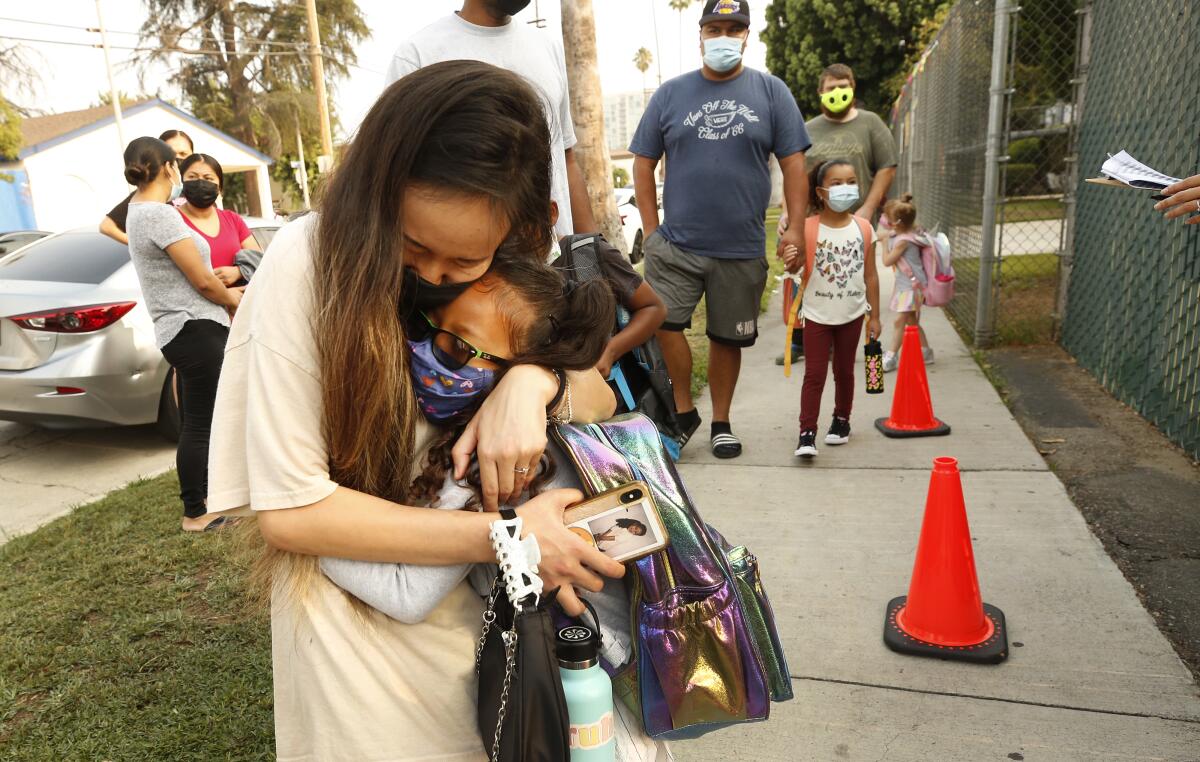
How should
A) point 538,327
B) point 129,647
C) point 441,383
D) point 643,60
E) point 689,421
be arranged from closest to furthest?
point 441,383
point 538,327
point 129,647
point 689,421
point 643,60

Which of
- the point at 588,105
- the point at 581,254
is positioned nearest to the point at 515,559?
the point at 581,254

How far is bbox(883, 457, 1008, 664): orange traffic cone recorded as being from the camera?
9.43 feet

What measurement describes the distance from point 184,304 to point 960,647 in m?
3.55

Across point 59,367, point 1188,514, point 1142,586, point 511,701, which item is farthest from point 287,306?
point 59,367

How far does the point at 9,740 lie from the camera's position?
2.74 meters

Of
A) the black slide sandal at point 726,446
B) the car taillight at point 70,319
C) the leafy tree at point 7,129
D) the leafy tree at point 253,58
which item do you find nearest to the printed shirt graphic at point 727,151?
the black slide sandal at point 726,446

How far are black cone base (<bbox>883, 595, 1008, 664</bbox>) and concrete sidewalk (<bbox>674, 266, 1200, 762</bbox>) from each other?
29 millimetres

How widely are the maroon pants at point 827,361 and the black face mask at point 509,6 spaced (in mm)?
2497

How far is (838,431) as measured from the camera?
16.4 feet

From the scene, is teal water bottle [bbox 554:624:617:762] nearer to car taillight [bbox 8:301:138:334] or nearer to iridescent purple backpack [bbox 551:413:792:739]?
iridescent purple backpack [bbox 551:413:792:739]

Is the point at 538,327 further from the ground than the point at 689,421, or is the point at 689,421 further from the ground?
the point at 538,327

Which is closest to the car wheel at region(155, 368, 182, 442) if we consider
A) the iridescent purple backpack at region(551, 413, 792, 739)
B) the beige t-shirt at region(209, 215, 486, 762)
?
the beige t-shirt at region(209, 215, 486, 762)

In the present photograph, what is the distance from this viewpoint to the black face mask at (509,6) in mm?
3043

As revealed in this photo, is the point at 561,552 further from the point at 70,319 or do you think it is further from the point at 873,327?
the point at 70,319
